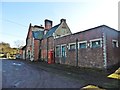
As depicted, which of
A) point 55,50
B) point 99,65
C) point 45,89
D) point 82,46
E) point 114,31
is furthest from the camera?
point 55,50

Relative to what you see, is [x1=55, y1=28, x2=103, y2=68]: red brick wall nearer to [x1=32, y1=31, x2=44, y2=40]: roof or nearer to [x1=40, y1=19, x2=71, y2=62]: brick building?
[x1=40, y1=19, x2=71, y2=62]: brick building

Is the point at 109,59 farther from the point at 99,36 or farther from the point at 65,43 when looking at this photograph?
the point at 65,43

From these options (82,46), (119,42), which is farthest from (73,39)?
(119,42)

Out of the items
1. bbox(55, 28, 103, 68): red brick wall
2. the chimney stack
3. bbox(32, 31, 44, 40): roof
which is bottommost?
bbox(55, 28, 103, 68): red brick wall

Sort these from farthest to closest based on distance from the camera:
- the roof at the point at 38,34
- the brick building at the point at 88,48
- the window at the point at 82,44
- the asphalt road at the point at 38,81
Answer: the roof at the point at 38,34 → the window at the point at 82,44 → the brick building at the point at 88,48 → the asphalt road at the point at 38,81

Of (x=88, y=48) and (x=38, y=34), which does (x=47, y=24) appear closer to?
(x=38, y=34)

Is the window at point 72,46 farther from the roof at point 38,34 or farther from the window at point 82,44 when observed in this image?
the roof at point 38,34

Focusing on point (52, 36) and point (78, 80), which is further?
point (52, 36)

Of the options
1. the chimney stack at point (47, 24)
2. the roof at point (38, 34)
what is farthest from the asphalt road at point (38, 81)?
the chimney stack at point (47, 24)

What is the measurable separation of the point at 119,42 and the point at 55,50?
13.1 m

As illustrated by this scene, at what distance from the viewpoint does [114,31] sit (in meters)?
18.9

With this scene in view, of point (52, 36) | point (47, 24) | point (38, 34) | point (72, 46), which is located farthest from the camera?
point (38, 34)

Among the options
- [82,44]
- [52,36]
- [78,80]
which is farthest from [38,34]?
[78,80]

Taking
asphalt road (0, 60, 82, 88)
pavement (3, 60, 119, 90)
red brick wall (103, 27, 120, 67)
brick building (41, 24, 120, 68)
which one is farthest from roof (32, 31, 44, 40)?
asphalt road (0, 60, 82, 88)
